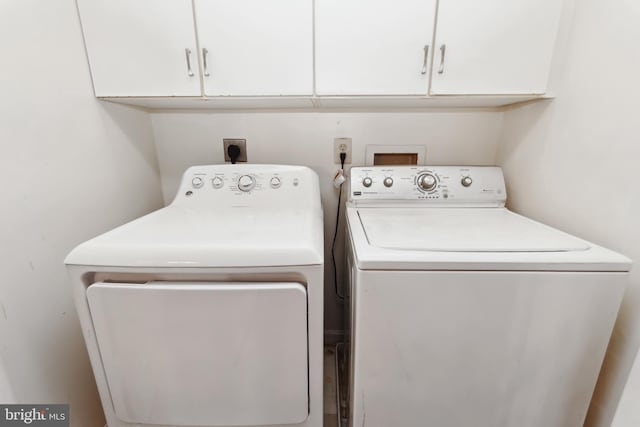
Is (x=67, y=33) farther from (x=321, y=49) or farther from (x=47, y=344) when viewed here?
(x=47, y=344)

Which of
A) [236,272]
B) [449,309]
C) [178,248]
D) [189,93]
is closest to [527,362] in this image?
[449,309]

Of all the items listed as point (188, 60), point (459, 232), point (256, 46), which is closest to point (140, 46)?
point (188, 60)

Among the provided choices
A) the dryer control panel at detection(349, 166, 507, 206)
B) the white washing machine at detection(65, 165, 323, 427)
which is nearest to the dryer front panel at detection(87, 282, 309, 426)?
the white washing machine at detection(65, 165, 323, 427)

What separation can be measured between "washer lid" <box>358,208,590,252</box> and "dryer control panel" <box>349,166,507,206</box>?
0.18ft

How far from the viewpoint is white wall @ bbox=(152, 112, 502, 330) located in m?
1.37

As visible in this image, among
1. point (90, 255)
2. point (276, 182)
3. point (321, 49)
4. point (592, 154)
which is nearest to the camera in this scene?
point (90, 255)

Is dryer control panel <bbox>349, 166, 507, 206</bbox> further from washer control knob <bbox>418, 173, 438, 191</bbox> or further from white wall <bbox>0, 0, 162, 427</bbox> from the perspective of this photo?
white wall <bbox>0, 0, 162, 427</bbox>

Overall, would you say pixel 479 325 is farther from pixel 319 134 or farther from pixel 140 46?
pixel 140 46

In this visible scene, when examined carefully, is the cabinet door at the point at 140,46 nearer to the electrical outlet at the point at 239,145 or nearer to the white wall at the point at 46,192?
the white wall at the point at 46,192

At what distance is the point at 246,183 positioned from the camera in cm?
118

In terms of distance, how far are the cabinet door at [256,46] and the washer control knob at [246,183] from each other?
34 centimetres

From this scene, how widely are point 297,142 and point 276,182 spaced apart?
33cm

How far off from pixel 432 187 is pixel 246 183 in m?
0.82

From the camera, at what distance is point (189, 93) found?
1027mm
